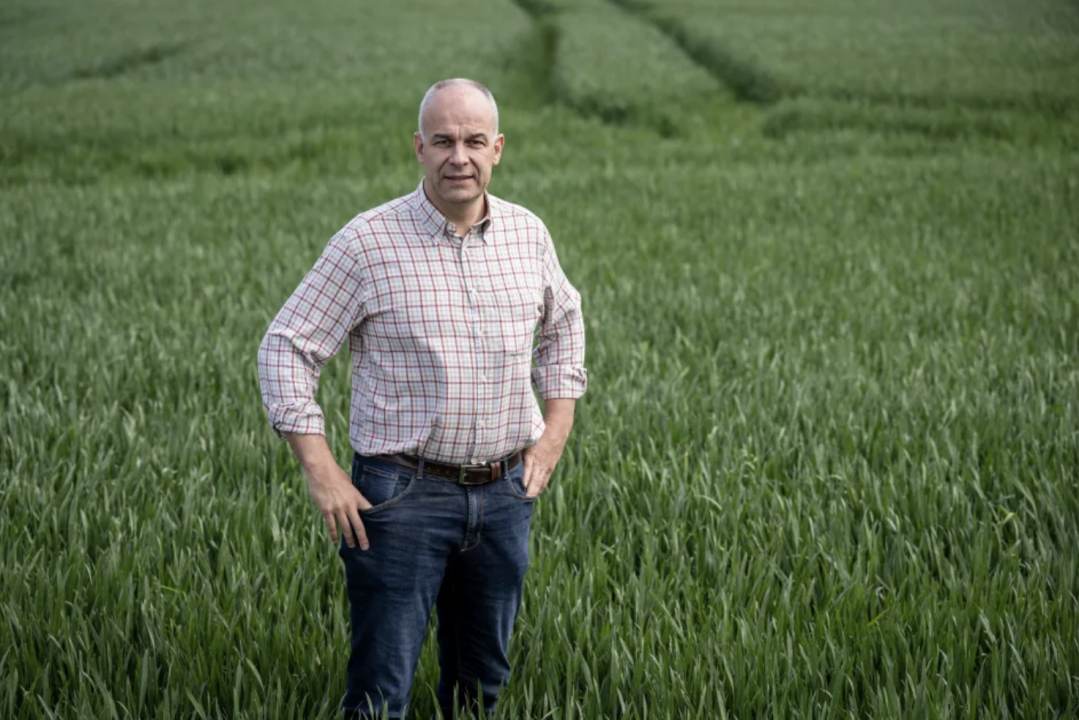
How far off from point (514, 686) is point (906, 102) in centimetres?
1624

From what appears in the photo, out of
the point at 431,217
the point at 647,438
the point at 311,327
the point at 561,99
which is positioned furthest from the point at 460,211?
the point at 561,99

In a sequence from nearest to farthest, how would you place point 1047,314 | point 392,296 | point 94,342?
point 392,296
point 94,342
point 1047,314

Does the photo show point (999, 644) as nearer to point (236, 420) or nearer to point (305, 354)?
point (305, 354)

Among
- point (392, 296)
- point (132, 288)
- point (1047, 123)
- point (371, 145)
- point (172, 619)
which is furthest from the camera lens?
point (1047, 123)

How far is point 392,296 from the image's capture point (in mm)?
1857

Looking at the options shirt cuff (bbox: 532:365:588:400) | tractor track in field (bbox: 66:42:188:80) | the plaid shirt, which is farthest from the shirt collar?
tractor track in field (bbox: 66:42:188:80)

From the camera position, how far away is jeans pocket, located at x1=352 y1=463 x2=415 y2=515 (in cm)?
184

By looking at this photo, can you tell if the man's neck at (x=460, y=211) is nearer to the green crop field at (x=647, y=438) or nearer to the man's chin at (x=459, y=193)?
the man's chin at (x=459, y=193)

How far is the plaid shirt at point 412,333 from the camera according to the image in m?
1.86

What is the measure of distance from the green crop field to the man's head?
3.72 ft

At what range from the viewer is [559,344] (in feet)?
7.06

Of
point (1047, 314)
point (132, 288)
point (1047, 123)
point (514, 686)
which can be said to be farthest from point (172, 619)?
point (1047, 123)

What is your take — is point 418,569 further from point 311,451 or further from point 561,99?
point 561,99

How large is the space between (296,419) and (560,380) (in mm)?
583
